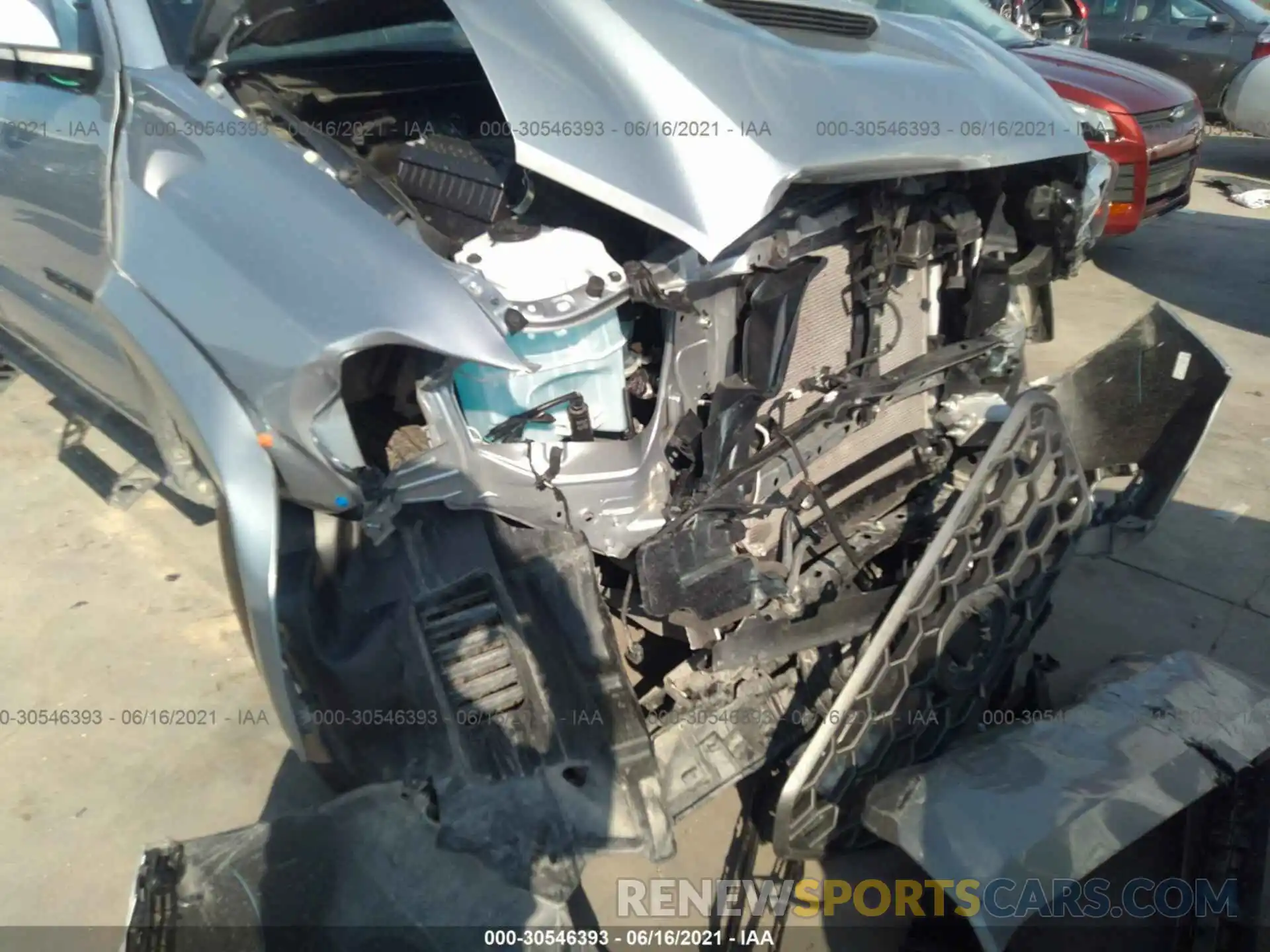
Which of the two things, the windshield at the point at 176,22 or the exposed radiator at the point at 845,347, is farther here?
the exposed radiator at the point at 845,347

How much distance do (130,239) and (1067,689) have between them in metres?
2.44

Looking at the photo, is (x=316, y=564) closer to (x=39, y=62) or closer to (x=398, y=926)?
(x=398, y=926)

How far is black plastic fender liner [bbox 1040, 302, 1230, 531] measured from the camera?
237 centimetres

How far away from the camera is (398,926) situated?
4.85 feet

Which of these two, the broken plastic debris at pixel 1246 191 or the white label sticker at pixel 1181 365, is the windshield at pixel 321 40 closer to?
the white label sticker at pixel 1181 365

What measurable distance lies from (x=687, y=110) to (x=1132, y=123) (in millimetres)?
4440

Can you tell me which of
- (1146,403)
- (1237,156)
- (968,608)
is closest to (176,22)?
(968,608)

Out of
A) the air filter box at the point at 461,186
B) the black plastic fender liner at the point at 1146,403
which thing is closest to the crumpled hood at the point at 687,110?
the air filter box at the point at 461,186

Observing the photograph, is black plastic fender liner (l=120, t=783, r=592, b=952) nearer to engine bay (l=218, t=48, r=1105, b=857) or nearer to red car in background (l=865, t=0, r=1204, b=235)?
engine bay (l=218, t=48, r=1105, b=857)

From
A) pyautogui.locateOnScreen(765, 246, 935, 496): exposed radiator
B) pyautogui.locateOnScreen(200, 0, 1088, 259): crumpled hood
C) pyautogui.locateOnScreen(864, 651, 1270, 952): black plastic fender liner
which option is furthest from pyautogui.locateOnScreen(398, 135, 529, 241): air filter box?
pyautogui.locateOnScreen(864, 651, 1270, 952): black plastic fender liner

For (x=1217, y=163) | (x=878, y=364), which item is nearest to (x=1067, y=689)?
(x=878, y=364)

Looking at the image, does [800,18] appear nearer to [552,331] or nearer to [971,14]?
[552,331]

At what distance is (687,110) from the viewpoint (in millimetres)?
1607

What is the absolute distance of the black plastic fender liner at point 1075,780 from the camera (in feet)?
5.26
